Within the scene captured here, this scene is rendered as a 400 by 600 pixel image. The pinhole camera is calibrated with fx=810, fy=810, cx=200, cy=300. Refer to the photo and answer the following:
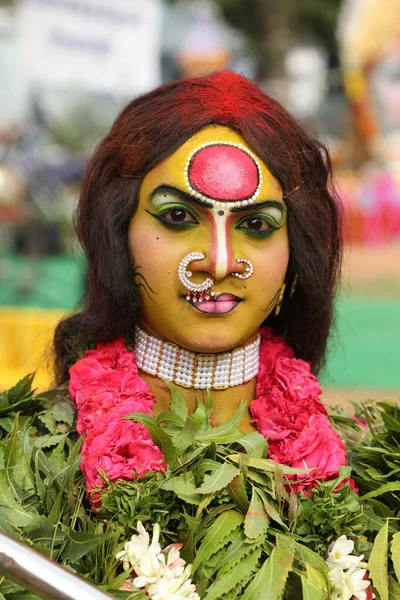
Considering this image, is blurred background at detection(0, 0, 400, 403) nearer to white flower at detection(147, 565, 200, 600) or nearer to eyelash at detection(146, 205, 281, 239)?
eyelash at detection(146, 205, 281, 239)

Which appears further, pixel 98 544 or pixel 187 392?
pixel 187 392

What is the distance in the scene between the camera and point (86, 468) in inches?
67.2

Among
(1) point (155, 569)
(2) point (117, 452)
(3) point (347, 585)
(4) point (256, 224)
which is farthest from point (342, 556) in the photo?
(4) point (256, 224)

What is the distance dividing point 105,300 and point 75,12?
20.0 ft

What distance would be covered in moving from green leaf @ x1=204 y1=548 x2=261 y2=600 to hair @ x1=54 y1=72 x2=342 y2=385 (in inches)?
25.2

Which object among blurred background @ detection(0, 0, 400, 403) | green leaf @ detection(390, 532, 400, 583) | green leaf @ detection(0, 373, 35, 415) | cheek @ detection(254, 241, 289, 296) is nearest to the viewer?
green leaf @ detection(390, 532, 400, 583)

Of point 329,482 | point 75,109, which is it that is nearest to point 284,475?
point 329,482

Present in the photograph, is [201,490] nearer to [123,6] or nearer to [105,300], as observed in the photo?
[105,300]

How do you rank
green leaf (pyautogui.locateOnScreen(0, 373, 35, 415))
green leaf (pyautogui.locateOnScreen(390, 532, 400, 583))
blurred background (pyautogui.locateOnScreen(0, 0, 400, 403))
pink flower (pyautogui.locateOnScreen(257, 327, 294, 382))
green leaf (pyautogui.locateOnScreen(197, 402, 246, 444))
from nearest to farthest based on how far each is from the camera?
green leaf (pyautogui.locateOnScreen(390, 532, 400, 583)), green leaf (pyautogui.locateOnScreen(197, 402, 246, 444)), green leaf (pyautogui.locateOnScreen(0, 373, 35, 415)), pink flower (pyautogui.locateOnScreen(257, 327, 294, 382)), blurred background (pyautogui.locateOnScreen(0, 0, 400, 403))

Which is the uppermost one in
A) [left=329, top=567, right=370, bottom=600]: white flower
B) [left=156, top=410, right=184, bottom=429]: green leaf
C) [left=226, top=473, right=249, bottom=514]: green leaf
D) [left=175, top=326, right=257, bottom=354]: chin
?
[left=175, top=326, right=257, bottom=354]: chin

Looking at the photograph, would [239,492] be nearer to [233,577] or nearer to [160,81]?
[233,577]

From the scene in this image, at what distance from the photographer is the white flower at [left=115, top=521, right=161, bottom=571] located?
5.08ft

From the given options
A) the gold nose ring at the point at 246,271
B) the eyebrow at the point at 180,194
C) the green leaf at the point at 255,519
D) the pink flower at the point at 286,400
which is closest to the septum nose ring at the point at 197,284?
the gold nose ring at the point at 246,271

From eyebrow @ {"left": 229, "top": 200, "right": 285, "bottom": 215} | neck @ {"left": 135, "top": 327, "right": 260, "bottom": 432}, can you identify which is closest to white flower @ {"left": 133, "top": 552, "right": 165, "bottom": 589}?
neck @ {"left": 135, "top": 327, "right": 260, "bottom": 432}
